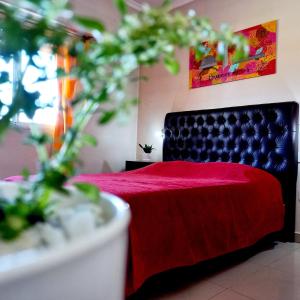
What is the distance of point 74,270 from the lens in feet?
0.94

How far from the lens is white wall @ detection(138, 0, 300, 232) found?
2812 mm

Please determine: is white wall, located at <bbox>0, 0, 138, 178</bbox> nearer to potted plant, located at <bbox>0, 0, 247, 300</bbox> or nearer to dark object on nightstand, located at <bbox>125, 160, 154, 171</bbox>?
dark object on nightstand, located at <bbox>125, 160, 154, 171</bbox>

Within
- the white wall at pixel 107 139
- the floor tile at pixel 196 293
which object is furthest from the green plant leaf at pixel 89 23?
the white wall at pixel 107 139

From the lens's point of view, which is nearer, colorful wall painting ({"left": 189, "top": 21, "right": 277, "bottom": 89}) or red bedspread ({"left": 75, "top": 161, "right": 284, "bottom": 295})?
red bedspread ({"left": 75, "top": 161, "right": 284, "bottom": 295})

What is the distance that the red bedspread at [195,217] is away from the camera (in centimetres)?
139

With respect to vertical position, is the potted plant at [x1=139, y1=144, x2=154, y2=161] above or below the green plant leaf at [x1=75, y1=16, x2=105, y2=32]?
below

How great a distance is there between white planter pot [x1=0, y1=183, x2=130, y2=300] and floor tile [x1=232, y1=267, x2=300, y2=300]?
1.56 meters

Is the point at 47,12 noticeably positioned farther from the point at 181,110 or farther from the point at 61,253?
the point at 181,110

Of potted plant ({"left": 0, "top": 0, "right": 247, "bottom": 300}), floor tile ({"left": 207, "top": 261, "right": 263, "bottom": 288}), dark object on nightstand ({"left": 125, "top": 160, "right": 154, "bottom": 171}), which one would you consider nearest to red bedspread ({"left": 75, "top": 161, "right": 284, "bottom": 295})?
floor tile ({"left": 207, "top": 261, "right": 263, "bottom": 288})

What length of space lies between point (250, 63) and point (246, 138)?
821mm

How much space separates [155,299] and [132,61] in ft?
4.89

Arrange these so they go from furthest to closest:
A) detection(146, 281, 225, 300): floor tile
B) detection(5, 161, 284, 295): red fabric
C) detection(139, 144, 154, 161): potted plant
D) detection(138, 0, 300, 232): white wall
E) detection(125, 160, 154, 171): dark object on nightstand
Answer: detection(139, 144, 154, 161): potted plant
detection(125, 160, 154, 171): dark object on nightstand
detection(138, 0, 300, 232): white wall
detection(146, 281, 225, 300): floor tile
detection(5, 161, 284, 295): red fabric

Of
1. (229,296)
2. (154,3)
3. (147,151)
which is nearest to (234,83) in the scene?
(147,151)

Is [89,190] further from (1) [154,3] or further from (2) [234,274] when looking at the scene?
(1) [154,3]
